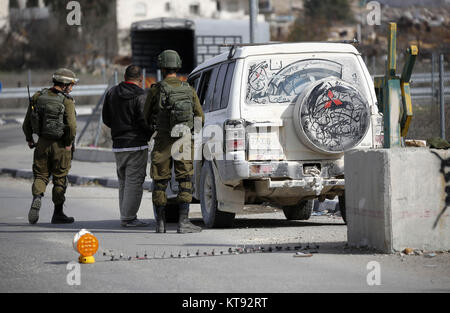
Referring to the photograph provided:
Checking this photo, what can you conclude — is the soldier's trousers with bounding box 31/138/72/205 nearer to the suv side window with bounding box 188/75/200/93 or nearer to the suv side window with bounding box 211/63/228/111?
the suv side window with bounding box 188/75/200/93

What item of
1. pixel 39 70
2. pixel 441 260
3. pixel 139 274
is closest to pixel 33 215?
pixel 139 274

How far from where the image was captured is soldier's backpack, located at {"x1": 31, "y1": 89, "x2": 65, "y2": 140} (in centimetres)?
1151

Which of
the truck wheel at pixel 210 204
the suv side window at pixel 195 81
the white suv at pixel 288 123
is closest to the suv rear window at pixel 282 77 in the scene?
the white suv at pixel 288 123

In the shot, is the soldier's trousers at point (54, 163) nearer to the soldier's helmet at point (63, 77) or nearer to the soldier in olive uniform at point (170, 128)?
the soldier's helmet at point (63, 77)

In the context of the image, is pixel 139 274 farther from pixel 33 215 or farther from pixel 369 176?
pixel 33 215

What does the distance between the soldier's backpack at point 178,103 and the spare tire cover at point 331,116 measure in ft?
3.86

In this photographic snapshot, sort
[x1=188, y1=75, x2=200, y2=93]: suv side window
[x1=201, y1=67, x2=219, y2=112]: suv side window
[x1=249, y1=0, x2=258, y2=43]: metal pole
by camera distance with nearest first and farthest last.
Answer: [x1=201, y1=67, x2=219, y2=112]: suv side window → [x1=188, y1=75, x2=200, y2=93]: suv side window → [x1=249, y1=0, x2=258, y2=43]: metal pole

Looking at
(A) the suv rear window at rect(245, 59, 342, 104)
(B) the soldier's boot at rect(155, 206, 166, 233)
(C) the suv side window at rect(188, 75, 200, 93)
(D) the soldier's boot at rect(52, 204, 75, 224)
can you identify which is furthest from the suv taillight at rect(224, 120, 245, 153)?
(D) the soldier's boot at rect(52, 204, 75, 224)

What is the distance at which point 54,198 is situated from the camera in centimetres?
1169

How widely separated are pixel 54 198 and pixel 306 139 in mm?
3547

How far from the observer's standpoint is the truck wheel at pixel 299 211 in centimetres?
1187

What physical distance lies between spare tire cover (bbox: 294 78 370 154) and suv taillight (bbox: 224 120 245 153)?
593mm

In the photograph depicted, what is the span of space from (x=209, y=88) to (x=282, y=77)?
1.35 m
